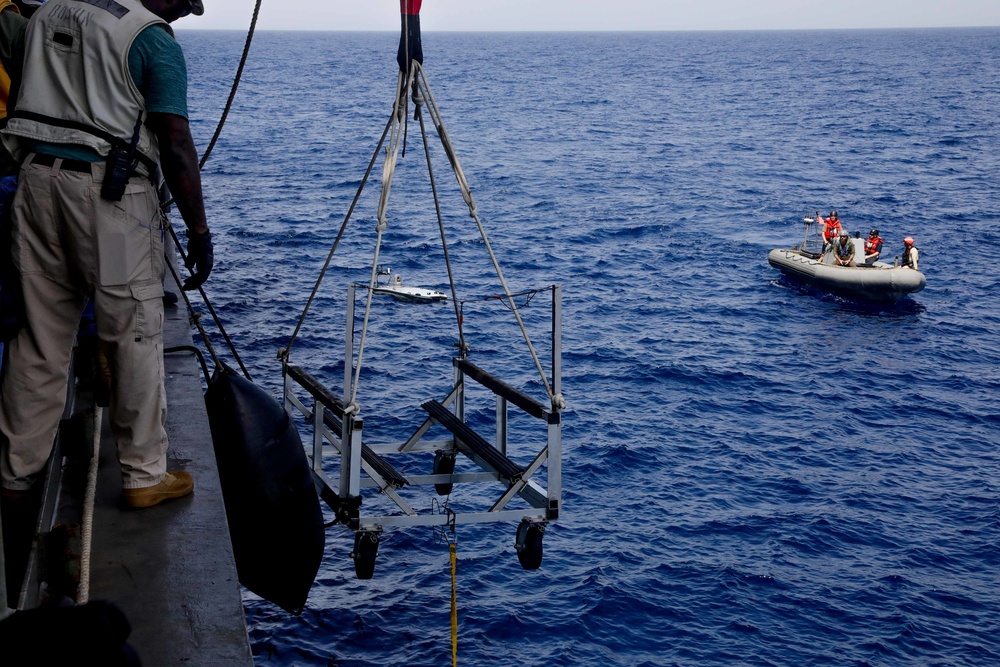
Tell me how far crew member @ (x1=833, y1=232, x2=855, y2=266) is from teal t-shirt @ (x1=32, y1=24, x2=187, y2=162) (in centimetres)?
3313

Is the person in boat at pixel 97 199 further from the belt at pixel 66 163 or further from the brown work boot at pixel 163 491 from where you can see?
the brown work boot at pixel 163 491

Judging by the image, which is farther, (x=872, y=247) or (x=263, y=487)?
(x=872, y=247)

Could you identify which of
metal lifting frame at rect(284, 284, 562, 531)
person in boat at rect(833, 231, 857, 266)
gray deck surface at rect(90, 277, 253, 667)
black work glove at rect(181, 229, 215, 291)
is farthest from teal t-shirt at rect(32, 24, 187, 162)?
person in boat at rect(833, 231, 857, 266)

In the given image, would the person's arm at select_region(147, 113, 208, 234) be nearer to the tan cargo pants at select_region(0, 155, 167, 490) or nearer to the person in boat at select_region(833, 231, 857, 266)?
the tan cargo pants at select_region(0, 155, 167, 490)

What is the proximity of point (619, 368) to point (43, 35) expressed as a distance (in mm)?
24347

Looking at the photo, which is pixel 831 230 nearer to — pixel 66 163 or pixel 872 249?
pixel 872 249

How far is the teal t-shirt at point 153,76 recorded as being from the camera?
4.41 metres

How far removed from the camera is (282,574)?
6.39 m

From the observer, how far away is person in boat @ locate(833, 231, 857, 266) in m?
34.8

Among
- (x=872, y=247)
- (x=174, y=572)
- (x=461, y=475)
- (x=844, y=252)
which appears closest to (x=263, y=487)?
(x=174, y=572)

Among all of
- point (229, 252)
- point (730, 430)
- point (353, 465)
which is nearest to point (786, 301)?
point (730, 430)

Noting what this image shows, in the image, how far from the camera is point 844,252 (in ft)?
115

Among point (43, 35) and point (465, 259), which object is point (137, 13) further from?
point (465, 259)

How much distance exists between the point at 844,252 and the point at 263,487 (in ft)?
105
